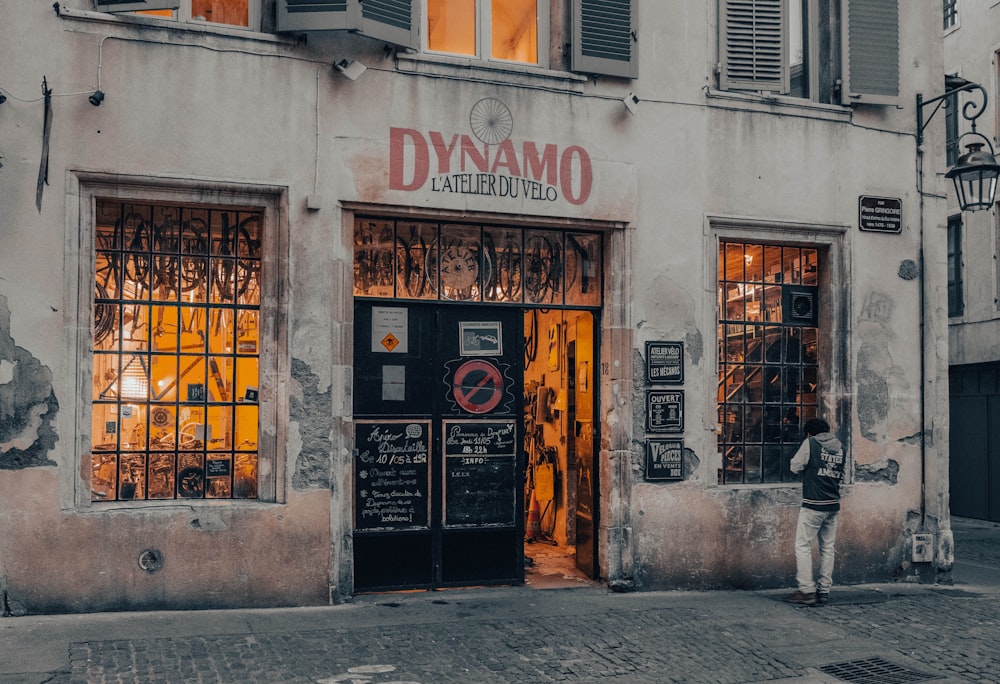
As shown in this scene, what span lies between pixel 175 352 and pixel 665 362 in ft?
13.8

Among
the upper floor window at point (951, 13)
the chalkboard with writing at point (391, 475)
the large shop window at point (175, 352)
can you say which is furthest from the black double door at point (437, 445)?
the upper floor window at point (951, 13)

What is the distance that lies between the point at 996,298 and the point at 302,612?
Result: 1315cm

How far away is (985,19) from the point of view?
17.0 meters

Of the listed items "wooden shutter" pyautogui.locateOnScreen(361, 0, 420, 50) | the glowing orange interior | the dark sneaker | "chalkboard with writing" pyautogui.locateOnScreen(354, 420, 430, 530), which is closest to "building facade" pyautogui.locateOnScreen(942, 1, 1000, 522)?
the dark sneaker

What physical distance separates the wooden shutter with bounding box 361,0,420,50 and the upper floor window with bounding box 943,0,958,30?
1301 cm

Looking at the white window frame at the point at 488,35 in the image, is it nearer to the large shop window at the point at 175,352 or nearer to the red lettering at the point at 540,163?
the red lettering at the point at 540,163

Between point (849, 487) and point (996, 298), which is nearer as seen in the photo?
point (849, 487)

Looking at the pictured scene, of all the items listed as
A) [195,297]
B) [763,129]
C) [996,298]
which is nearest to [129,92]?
[195,297]

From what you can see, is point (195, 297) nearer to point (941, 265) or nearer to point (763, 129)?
point (763, 129)

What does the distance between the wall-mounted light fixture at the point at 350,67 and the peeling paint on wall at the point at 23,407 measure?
3.09 metres

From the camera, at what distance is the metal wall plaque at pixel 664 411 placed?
920 centimetres

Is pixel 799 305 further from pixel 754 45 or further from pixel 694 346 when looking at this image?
pixel 754 45

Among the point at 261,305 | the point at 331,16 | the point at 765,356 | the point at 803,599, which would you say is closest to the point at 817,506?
the point at 803,599

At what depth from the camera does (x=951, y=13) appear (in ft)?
59.2
